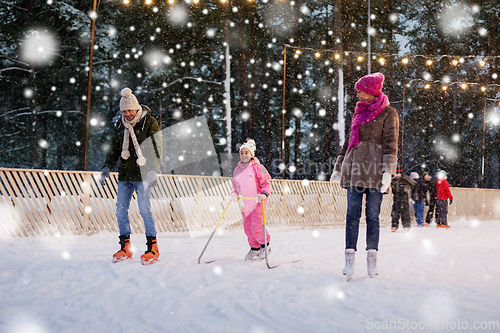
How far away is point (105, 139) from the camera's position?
23344 millimetres

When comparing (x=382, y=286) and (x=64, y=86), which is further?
(x=64, y=86)

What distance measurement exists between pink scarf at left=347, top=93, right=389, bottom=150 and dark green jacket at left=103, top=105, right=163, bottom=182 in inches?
81.7

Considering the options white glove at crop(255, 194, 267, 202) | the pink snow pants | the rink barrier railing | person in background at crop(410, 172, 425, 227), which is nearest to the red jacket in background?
person in background at crop(410, 172, 425, 227)

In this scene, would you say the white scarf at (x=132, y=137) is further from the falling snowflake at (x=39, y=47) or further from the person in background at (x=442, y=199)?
the falling snowflake at (x=39, y=47)

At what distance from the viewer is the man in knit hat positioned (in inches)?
164

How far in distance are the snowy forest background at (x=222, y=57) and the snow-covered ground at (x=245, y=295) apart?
1134cm

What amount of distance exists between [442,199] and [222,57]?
11.1 metres

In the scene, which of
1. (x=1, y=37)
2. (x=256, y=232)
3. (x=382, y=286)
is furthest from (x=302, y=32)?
(x=382, y=286)

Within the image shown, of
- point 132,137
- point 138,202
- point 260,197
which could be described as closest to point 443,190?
point 260,197

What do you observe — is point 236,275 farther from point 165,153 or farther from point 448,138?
point 448,138

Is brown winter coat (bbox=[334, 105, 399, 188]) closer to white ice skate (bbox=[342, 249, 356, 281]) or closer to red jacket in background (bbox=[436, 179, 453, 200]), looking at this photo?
white ice skate (bbox=[342, 249, 356, 281])

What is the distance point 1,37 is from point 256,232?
17271 millimetres

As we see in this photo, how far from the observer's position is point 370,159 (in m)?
3.46

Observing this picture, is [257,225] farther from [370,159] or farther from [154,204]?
[154,204]
